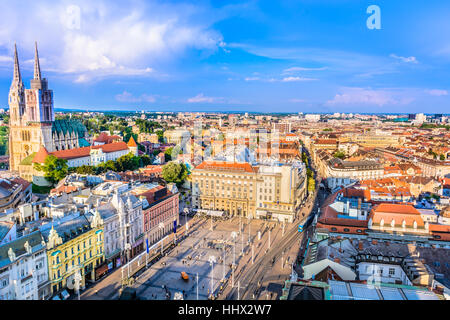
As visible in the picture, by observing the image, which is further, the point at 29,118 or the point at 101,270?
the point at 29,118

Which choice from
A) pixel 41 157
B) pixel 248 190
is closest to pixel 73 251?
pixel 248 190

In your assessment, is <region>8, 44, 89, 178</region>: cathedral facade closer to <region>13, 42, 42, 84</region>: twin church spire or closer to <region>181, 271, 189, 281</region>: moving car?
<region>13, 42, 42, 84</region>: twin church spire

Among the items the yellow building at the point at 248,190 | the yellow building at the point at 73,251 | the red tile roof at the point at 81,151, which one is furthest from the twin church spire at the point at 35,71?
the yellow building at the point at 73,251

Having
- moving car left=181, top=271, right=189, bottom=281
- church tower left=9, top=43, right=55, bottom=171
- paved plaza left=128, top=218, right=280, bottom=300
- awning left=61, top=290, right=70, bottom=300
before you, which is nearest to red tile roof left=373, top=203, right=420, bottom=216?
paved plaza left=128, top=218, right=280, bottom=300

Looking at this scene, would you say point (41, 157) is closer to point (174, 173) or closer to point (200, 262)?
point (174, 173)

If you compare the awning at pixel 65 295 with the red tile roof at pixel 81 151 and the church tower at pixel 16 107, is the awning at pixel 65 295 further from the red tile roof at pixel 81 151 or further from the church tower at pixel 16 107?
the church tower at pixel 16 107
